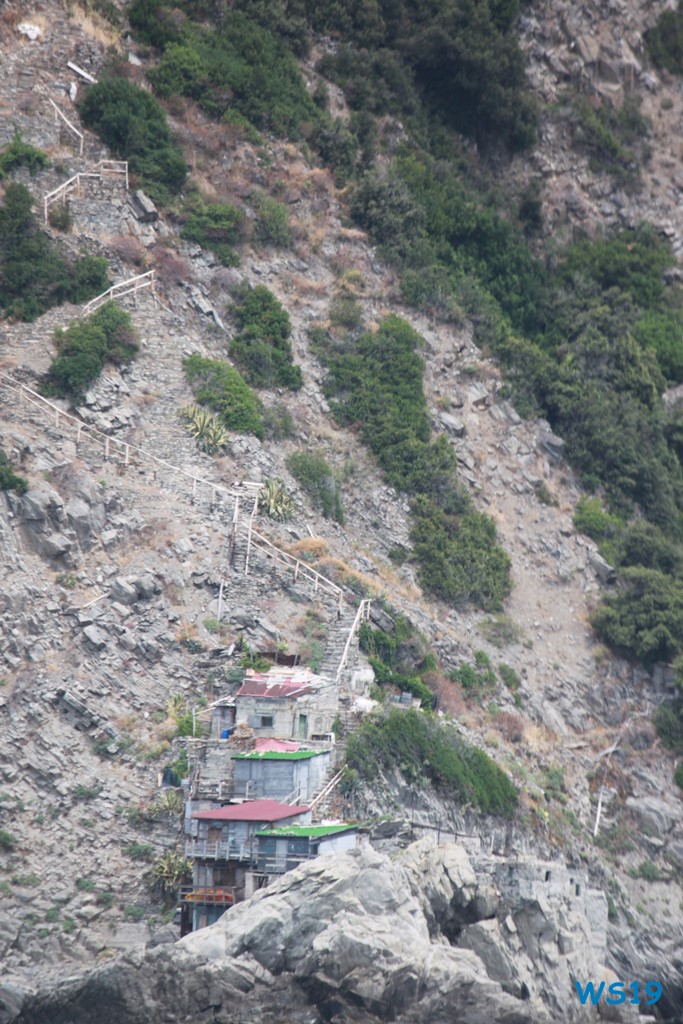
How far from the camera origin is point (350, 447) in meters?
58.2

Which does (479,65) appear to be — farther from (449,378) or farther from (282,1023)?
(282,1023)

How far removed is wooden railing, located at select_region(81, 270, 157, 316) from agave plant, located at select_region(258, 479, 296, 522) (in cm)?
770

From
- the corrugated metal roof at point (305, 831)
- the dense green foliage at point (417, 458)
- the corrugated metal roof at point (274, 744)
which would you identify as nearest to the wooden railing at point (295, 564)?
the dense green foliage at point (417, 458)

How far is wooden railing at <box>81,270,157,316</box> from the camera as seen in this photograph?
55812 millimetres

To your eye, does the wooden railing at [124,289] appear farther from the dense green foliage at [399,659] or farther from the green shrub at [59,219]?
the dense green foliage at [399,659]

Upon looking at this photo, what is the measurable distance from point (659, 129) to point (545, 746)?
1155 inches

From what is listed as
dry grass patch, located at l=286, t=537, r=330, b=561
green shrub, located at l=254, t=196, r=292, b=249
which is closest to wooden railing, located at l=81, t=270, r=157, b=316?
green shrub, located at l=254, t=196, r=292, b=249

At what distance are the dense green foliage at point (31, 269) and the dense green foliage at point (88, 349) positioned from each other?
1154 millimetres

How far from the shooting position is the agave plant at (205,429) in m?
53.3

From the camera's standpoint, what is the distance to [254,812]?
42.7 m

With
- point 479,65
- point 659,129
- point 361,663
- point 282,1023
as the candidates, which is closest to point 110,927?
point 282,1023

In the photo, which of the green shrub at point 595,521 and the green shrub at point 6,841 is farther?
the green shrub at point 595,521

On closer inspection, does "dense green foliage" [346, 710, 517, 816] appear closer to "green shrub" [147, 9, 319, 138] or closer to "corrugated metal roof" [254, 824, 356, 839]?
"corrugated metal roof" [254, 824, 356, 839]

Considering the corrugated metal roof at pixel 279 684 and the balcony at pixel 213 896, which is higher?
the corrugated metal roof at pixel 279 684
